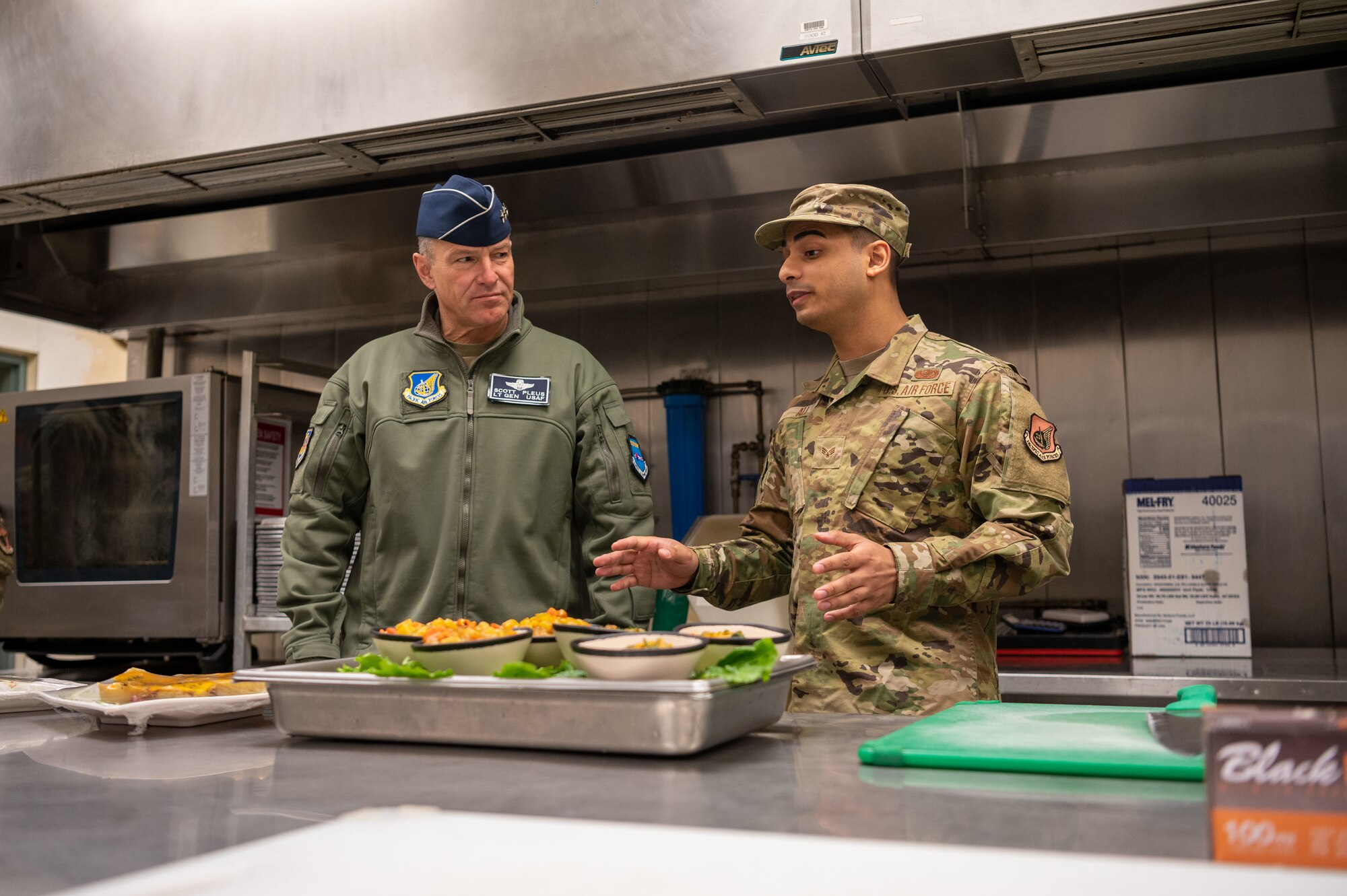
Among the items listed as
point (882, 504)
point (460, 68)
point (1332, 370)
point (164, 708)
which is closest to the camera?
point (164, 708)

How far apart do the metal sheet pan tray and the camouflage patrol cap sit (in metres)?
0.81

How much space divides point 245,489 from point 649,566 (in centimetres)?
188

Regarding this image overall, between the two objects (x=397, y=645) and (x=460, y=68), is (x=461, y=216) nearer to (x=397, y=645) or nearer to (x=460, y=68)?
(x=460, y=68)

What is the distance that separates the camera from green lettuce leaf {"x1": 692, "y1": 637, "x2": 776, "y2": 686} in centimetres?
109

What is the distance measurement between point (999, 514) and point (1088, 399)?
1.81 meters

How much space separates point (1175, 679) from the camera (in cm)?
238

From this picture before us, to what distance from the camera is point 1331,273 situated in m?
2.97

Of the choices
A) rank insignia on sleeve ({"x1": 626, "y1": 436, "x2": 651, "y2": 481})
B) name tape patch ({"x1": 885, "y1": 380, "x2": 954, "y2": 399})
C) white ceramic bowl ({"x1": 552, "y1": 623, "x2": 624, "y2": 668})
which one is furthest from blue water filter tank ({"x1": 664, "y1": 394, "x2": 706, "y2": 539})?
white ceramic bowl ({"x1": 552, "y1": 623, "x2": 624, "y2": 668})

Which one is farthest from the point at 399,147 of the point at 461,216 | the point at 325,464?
the point at 325,464

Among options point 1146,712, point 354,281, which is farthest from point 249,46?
point 1146,712

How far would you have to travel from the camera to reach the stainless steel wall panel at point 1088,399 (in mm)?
3143

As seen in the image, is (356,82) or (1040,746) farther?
(356,82)

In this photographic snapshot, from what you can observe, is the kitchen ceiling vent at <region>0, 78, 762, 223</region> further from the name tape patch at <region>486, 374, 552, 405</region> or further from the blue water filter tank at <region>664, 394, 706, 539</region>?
the blue water filter tank at <region>664, 394, 706, 539</region>

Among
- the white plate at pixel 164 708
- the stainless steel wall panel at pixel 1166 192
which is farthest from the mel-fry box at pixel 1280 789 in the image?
the stainless steel wall panel at pixel 1166 192
